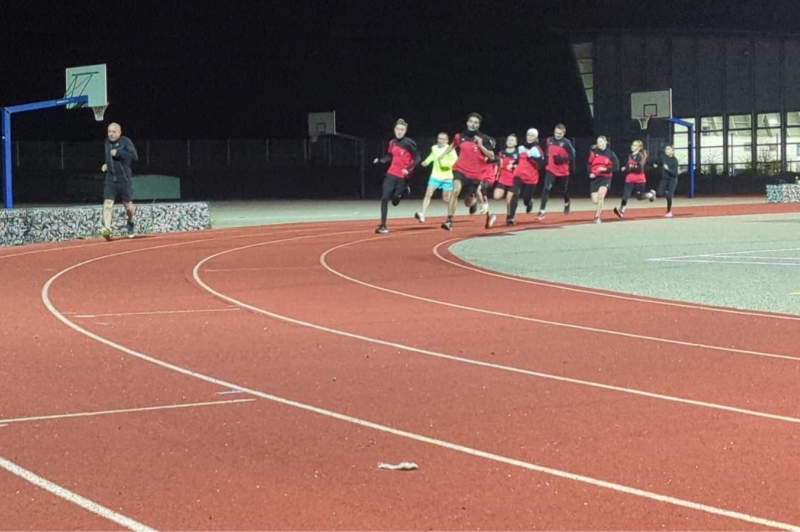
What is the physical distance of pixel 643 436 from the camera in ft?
20.3

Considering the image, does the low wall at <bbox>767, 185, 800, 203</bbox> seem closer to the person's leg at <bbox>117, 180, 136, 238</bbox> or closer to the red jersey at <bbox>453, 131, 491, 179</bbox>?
the red jersey at <bbox>453, 131, 491, 179</bbox>

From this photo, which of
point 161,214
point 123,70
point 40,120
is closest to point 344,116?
point 123,70

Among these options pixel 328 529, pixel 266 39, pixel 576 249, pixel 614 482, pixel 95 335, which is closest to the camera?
pixel 328 529

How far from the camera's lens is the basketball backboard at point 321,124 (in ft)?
177

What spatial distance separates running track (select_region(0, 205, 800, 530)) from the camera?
493cm

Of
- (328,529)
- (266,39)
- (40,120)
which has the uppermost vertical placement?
(266,39)

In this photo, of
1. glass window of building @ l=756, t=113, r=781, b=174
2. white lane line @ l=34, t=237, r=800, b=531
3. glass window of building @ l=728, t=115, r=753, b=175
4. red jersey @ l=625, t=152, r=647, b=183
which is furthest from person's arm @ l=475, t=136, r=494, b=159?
glass window of building @ l=728, t=115, r=753, b=175

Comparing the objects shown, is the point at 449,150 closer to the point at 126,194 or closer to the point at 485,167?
the point at 485,167

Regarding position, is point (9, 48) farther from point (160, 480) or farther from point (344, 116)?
point (160, 480)

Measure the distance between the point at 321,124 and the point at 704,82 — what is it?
18983mm

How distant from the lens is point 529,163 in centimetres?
2514

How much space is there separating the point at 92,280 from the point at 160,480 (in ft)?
31.8

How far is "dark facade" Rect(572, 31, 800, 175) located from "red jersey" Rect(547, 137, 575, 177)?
32309mm

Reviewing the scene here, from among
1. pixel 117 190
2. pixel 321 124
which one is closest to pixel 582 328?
pixel 117 190
